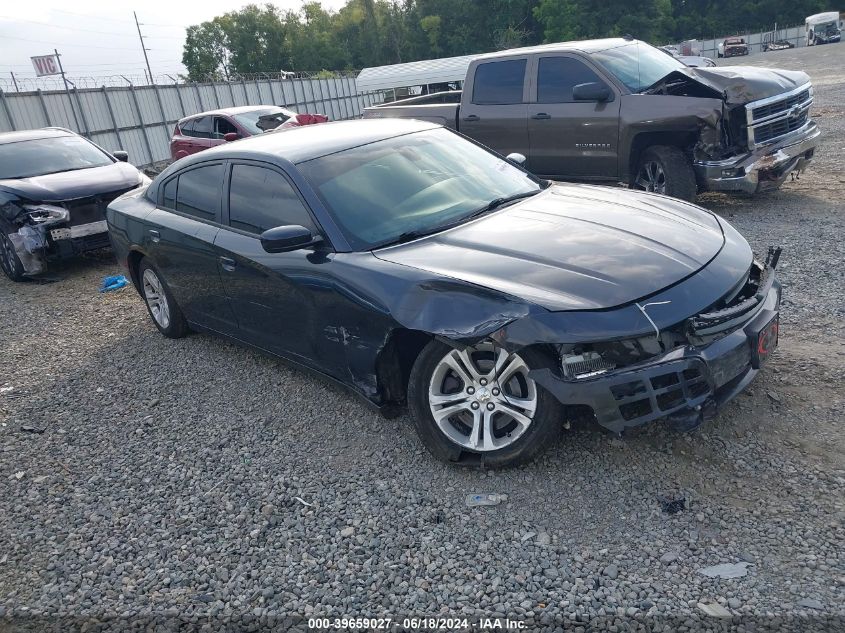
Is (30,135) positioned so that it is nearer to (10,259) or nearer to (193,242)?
(10,259)

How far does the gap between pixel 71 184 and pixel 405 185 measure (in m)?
5.92

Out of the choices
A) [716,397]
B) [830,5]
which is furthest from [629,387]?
[830,5]

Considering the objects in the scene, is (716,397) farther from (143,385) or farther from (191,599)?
(143,385)

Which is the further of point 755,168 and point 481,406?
point 755,168

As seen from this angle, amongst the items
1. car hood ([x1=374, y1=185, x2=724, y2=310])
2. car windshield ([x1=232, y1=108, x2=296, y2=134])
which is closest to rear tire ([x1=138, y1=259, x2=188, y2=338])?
car hood ([x1=374, y1=185, x2=724, y2=310])

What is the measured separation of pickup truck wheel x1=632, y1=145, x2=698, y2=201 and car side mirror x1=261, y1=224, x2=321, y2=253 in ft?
15.7

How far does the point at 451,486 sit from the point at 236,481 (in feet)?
3.94

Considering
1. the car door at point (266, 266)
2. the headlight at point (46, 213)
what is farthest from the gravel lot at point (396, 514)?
the headlight at point (46, 213)

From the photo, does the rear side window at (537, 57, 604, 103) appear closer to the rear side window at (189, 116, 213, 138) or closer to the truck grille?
the truck grille

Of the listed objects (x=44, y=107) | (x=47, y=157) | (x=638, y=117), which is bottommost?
(x=638, y=117)

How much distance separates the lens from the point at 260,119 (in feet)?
46.1

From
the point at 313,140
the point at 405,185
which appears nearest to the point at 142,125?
the point at 313,140

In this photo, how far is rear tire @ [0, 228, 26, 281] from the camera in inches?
315

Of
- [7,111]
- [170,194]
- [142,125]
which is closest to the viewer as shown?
[170,194]
